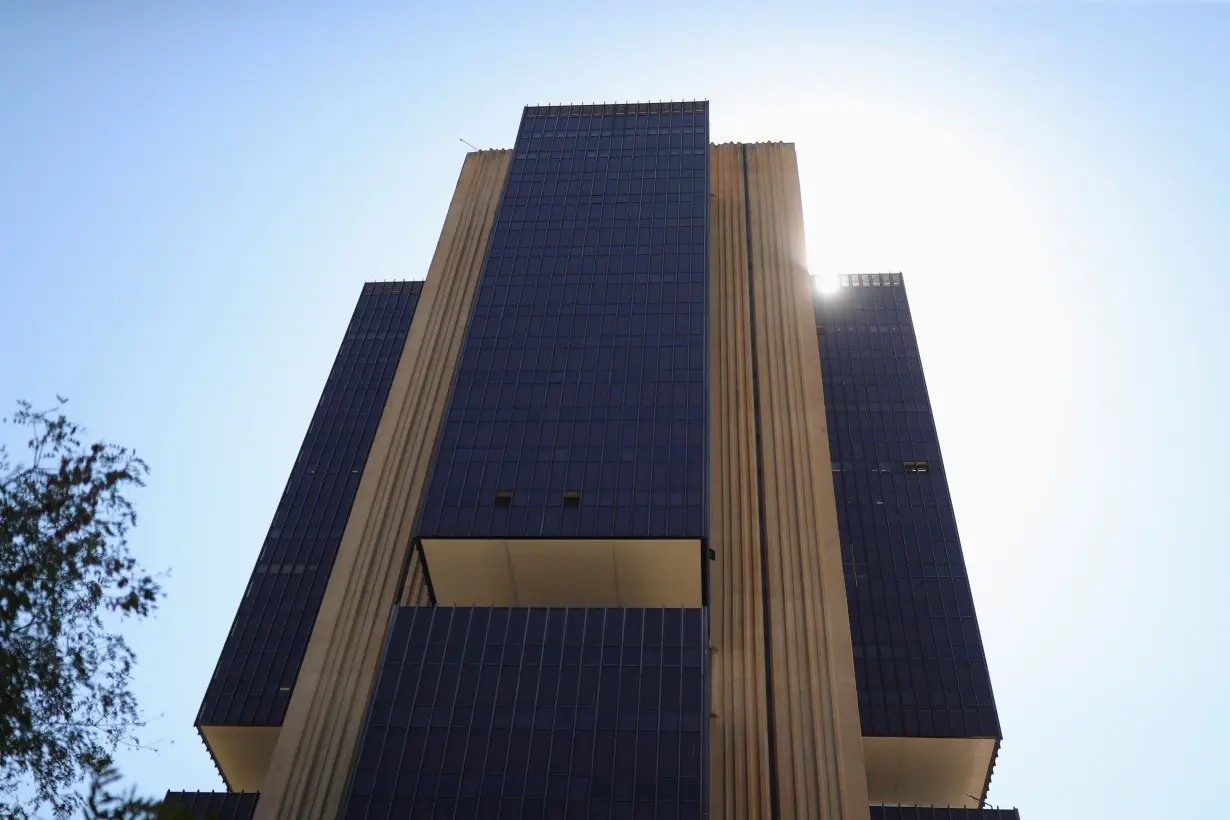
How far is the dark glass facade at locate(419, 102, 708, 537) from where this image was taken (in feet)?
204

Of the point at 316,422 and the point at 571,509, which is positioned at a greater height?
the point at 316,422

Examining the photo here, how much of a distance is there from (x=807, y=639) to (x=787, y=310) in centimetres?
3225

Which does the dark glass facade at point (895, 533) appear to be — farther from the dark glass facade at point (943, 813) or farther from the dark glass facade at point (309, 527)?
the dark glass facade at point (309, 527)

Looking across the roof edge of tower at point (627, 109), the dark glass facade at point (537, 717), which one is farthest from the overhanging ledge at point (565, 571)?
the roof edge of tower at point (627, 109)

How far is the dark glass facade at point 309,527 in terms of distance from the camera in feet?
278

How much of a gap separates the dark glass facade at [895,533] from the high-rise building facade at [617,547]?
0.29 metres

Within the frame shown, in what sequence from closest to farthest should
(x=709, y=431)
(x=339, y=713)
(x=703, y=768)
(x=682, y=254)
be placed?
(x=703, y=768) → (x=339, y=713) → (x=709, y=431) → (x=682, y=254)

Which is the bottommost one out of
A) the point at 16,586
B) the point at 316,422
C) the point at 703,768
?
the point at 16,586

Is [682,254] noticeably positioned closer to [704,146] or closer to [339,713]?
[704,146]

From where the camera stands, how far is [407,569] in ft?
207

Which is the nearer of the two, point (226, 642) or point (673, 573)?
point (673, 573)

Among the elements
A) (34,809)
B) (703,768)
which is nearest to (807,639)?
(703,768)

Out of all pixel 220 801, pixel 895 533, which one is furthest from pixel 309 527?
pixel 895 533

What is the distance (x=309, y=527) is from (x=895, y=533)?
187 feet
